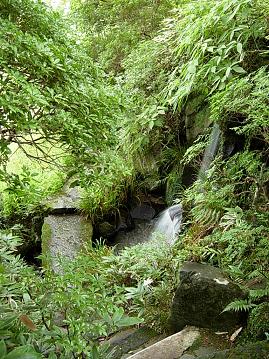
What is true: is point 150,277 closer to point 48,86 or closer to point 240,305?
point 240,305

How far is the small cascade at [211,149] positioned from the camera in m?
4.03

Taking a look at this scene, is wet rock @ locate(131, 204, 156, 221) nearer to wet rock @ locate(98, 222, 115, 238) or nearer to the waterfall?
the waterfall

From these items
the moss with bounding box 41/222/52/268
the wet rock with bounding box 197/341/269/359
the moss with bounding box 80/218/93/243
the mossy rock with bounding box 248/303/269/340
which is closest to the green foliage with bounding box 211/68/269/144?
the mossy rock with bounding box 248/303/269/340

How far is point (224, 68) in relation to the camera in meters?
3.77

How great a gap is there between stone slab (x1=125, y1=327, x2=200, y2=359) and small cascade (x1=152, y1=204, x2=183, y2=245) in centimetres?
188

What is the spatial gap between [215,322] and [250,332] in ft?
1.01

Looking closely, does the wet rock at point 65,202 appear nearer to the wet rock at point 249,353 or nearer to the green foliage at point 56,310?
the green foliage at point 56,310

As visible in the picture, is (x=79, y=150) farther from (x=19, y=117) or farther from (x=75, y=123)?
(x=19, y=117)

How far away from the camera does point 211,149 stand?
4125mm

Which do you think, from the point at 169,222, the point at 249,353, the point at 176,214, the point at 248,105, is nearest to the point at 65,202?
the point at 169,222

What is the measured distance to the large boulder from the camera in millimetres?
2635

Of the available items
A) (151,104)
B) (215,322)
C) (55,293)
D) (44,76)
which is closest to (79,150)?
A: (44,76)

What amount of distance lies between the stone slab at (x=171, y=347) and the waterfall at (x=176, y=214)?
156cm

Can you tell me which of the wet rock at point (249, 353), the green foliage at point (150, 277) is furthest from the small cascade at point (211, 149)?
the wet rock at point (249, 353)
